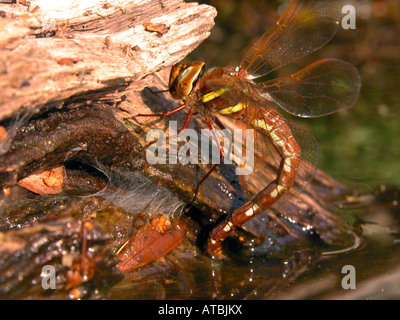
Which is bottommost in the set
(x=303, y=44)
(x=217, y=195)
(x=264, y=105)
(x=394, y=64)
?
(x=217, y=195)

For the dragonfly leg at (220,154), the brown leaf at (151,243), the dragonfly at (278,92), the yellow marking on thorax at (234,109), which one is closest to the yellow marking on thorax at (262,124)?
→ the dragonfly at (278,92)

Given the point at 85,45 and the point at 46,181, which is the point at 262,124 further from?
the point at 46,181

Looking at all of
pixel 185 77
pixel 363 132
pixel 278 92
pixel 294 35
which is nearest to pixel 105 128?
pixel 185 77

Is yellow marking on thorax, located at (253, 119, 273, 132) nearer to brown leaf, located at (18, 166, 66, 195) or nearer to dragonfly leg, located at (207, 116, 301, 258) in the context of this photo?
dragonfly leg, located at (207, 116, 301, 258)

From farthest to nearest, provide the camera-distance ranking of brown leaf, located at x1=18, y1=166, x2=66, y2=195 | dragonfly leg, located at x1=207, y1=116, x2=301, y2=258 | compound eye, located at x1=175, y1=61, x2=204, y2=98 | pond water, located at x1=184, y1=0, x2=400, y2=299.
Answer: dragonfly leg, located at x1=207, y1=116, x2=301, y2=258
compound eye, located at x1=175, y1=61, x2=204, y2=98
pond water, located at x1=184, y1=0, x2=400, y2=299
brown leaf, located at x1=18, y1=166, x2=66, y2=195

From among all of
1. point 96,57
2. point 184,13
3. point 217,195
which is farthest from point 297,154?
point 96,57

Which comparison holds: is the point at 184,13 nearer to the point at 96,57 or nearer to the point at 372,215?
the point at 96,57

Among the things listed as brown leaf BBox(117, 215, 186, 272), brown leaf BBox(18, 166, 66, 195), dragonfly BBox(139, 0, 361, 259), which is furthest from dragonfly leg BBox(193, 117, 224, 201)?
brown leaf BBox(18, 166, 66, 195)

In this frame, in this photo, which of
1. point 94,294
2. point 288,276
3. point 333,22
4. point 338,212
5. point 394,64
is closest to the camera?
point 94,294
